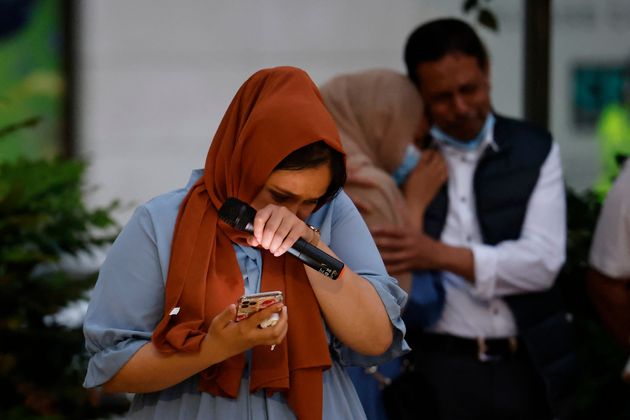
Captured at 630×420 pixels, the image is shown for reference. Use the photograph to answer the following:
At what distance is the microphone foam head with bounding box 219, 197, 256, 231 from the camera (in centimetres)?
248

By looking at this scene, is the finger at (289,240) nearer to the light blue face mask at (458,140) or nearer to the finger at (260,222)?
the finger at (260,222)

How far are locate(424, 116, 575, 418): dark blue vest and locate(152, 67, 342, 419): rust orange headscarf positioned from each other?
1.32m

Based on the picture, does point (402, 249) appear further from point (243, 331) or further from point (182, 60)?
point (182, 60)

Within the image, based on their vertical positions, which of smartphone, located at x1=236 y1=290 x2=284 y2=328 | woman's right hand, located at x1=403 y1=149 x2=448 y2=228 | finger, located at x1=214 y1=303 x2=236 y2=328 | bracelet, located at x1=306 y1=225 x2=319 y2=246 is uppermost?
bracelet, located at x1=306 y1=225 x2=319 y2=246

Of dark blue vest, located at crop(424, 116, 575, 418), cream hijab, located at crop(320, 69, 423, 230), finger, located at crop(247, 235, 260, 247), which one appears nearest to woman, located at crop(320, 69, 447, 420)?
cream hijab, located at crop(320, 69, 423, 230)

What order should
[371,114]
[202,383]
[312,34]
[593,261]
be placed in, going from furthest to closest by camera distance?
1. [312,34]
2. [593,261]
3. [371,114]
4. [202,383]

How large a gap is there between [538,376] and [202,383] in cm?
161

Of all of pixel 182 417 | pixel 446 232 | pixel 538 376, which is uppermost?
pixel 182 417

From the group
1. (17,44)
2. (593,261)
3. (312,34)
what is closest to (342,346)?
(593,261)

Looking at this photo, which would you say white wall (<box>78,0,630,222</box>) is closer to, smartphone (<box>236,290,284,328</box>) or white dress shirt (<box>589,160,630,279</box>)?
white dress shirt (<box>589,160,630,279</box>)

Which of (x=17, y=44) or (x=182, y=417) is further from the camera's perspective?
(x=17, y=44)

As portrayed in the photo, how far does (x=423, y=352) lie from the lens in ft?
12.8

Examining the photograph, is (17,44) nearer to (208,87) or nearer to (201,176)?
(208,87)

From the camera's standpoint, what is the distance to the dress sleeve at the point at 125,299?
258cm
